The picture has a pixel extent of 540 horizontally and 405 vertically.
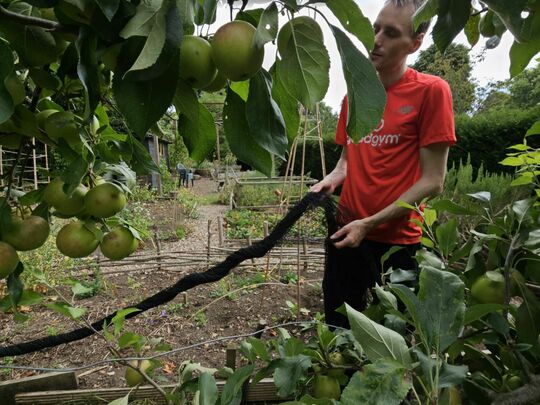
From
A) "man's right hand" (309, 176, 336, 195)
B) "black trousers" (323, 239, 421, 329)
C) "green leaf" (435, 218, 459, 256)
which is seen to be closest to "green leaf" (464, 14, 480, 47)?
"green leaf" (435, 218, 459, 256)

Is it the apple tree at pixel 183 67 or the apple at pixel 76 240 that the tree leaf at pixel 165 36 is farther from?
the apple at pixel 76 240

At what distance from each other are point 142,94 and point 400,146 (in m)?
1.57

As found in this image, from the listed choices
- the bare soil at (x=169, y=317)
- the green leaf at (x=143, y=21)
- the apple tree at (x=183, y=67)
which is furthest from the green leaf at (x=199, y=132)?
the bare soil at (x=169, y=317)

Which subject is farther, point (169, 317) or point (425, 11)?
point (169, 317)

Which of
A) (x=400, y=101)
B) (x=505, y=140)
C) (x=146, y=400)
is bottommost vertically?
(x=146, y=400)

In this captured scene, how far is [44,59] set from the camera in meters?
0.56

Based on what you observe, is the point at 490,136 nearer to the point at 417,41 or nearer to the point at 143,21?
the point at 417,41

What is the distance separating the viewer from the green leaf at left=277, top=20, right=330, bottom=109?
421mm

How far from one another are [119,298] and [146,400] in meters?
2.06

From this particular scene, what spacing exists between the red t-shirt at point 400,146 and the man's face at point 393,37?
0.13 metres

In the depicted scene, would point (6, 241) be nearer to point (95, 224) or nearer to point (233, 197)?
Result: point (95, 224)

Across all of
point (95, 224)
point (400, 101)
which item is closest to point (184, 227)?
point (400, 101)

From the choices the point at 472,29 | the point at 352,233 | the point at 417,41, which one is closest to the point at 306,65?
the point at 472,29

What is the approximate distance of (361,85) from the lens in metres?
0.40
